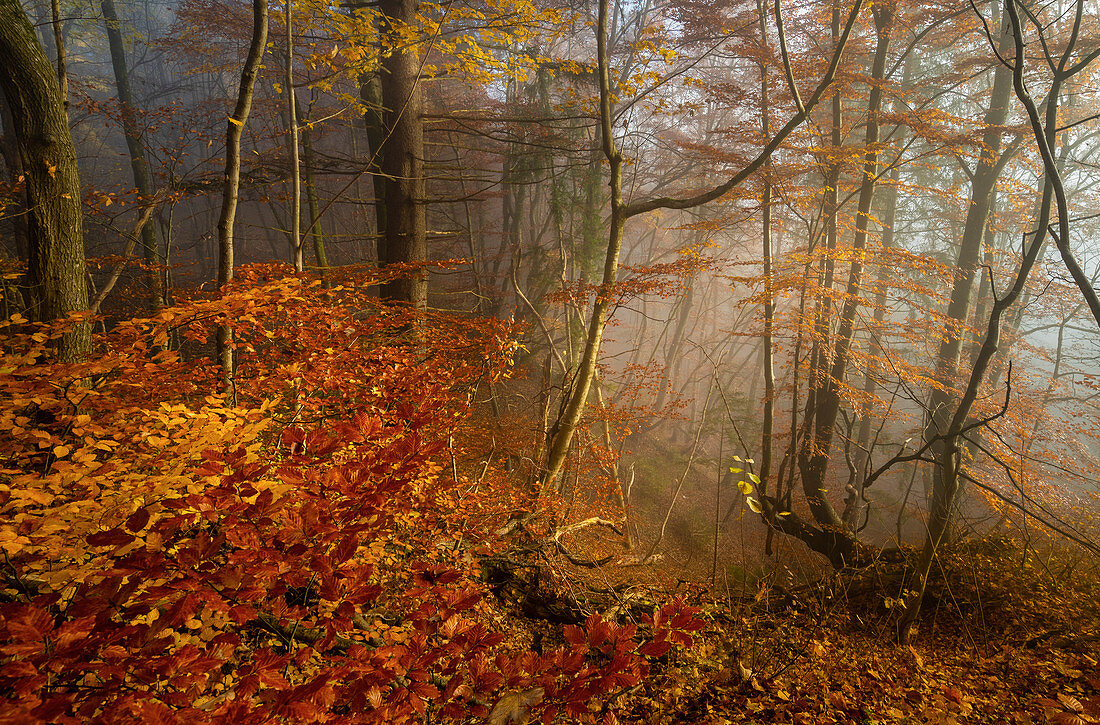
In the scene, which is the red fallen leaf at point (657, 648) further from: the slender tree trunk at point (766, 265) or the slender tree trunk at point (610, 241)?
the slender tree trunk at point (766, 265)

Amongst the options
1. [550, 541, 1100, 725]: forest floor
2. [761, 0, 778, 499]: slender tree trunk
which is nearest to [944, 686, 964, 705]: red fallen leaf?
[550, 541, 1100, 725]: forest floor

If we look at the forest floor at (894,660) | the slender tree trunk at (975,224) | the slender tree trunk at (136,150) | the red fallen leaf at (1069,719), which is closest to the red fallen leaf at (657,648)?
the forest floor at (894,660)

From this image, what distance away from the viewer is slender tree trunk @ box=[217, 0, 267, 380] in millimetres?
4117

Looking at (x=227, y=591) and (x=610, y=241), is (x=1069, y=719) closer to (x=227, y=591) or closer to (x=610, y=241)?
(x=227, y=591)

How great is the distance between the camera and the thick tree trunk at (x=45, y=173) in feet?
13.1

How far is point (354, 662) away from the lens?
78.7 inches

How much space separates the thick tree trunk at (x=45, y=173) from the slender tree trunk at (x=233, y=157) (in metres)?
1.34

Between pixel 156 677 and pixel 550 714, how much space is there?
1575 mm

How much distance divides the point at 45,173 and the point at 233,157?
1.64 metres

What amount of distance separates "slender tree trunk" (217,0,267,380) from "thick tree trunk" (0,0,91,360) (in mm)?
1339

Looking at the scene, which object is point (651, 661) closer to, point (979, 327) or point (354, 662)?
point (354, 662)

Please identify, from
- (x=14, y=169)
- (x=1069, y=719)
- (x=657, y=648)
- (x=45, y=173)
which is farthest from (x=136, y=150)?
(x=1069, y=719)

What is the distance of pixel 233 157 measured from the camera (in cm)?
428

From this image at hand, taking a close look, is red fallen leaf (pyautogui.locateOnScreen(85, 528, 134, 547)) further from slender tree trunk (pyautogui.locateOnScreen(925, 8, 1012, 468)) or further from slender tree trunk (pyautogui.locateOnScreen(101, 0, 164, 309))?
slender tree trunk (pyautogui.locateOnScreen(925, 8, 1012, 468))
